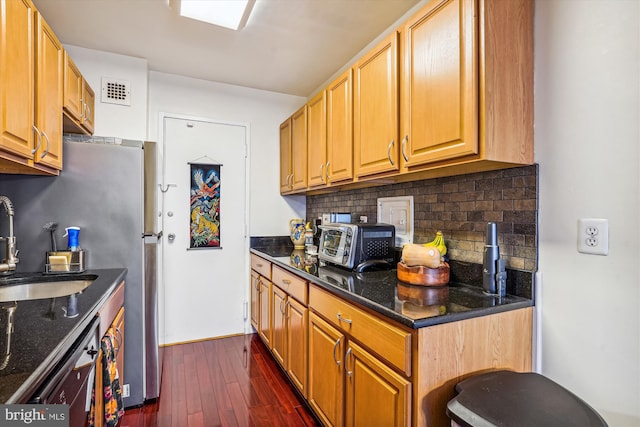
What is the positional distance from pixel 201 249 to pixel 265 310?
867mm

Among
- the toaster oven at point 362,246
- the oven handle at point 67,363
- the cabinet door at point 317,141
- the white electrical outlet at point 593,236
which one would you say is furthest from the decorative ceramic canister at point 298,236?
the white electrical outlet at point 593,236

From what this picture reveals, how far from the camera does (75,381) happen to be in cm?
92

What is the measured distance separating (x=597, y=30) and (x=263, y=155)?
2601 mm

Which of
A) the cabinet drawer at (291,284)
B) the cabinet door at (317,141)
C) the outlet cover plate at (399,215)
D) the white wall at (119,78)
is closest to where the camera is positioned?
the cabinet drawer at (291,284)

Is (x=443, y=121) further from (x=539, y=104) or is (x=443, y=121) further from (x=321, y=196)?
(x=321, y=196)

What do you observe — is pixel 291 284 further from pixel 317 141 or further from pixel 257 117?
pixel 257 117

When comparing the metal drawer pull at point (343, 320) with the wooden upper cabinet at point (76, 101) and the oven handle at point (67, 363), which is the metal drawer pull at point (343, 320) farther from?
the wooden upper cabinet at point (76, 101)

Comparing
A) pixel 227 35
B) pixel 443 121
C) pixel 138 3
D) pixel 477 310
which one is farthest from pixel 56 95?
pixel 477 310

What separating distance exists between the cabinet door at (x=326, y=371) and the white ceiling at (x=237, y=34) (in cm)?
180

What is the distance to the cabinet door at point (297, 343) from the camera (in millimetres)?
1837

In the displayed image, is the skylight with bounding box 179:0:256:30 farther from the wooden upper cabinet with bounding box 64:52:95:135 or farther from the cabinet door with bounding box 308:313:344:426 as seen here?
the cabinet door with bounding box 308:313:344:426

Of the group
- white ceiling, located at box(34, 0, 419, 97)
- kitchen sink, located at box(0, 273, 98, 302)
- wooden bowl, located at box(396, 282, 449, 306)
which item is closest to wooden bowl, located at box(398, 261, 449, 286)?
wooden bowl, located at box(396, 282, 449, 306)

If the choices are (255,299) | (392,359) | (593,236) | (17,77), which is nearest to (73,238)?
(17,77)

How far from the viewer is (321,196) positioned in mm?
3139
